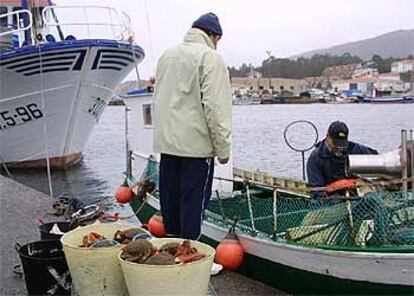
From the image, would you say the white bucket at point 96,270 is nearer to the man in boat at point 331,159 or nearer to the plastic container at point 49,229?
the plastic container at point 49,229

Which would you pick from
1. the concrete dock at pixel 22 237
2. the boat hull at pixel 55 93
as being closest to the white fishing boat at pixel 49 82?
the boat hull at pixel 55 93

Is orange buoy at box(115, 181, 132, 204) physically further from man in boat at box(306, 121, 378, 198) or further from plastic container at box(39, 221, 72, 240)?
man in boat at box(306, 121, 378, 198)

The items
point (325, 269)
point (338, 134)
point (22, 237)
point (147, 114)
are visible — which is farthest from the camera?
point (147, 114)

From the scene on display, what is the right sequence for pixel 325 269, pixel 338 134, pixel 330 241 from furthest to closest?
pixel 338 134
pixel 330 241
pixel 325 269

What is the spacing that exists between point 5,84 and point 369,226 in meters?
13.6

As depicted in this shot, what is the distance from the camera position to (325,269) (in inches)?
186

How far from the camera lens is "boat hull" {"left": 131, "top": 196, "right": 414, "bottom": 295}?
14.6ft

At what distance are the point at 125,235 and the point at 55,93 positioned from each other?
44.9 ft

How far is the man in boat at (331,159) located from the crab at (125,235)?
6.61ft

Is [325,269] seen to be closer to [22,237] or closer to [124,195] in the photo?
[22,237]

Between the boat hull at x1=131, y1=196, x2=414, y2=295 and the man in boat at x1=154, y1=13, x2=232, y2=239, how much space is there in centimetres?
98

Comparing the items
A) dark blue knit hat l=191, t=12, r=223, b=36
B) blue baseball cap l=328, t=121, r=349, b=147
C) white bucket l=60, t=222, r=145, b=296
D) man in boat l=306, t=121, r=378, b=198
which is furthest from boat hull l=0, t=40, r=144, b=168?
white bucket l=60, t=222, r=145, b=296

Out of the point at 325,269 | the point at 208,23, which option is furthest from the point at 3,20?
the point at 325,269

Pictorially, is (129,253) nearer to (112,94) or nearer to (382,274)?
(382,274)
